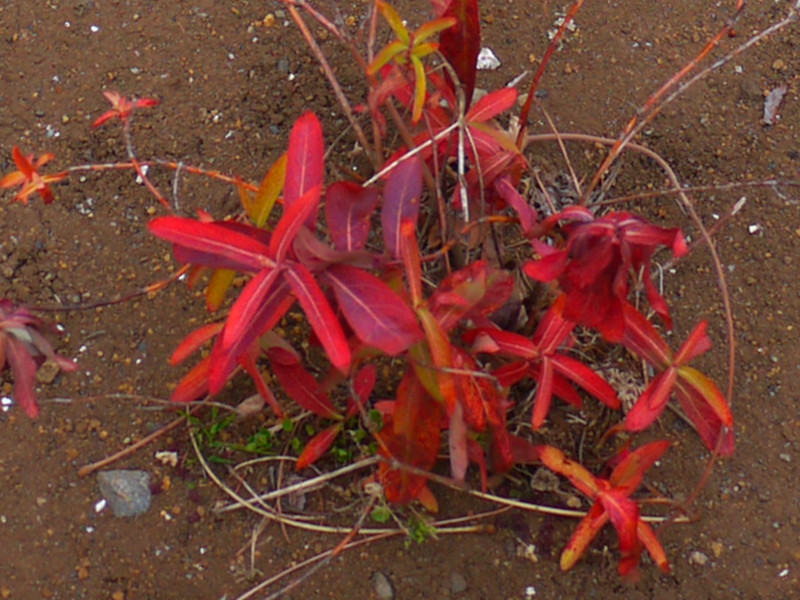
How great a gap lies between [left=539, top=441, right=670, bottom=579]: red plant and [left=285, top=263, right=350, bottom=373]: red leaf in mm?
461

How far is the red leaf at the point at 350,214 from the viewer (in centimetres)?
117

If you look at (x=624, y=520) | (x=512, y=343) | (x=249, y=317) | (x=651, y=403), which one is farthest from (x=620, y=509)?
(x=249, y=317)

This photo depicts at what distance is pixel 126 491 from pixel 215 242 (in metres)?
0.65

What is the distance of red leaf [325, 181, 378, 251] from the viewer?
3.83 ft

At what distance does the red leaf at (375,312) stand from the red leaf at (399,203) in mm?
135

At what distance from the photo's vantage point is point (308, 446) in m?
1.46

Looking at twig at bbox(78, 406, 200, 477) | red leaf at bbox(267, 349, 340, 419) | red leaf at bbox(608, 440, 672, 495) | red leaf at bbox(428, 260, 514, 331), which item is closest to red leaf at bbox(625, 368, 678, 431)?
red leaf at bbox(608, 440, 672, 495)

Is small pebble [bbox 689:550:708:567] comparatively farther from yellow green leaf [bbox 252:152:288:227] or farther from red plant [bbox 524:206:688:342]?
yellow green leaf [bbox 252:152:288:227]

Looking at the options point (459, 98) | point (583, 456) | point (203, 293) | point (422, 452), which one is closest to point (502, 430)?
point (422, 452)

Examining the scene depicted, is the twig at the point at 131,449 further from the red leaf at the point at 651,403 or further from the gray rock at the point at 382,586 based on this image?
the red leaf at the point at 651,403

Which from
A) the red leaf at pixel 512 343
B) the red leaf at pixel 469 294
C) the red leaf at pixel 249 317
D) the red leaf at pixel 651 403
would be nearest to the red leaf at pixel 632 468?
the red leaf at pixel 651 403

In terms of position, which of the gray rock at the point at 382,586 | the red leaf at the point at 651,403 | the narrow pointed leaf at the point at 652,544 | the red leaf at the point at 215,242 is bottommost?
the gray rock at the point at 382,586

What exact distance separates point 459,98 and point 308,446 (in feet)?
1.99

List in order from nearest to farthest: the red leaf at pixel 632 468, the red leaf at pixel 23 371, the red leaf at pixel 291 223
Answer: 1. the red leaf at pixel 291 223
2. the red leaf at pixel 23 371
3. the red leaf at pixel 632 468
